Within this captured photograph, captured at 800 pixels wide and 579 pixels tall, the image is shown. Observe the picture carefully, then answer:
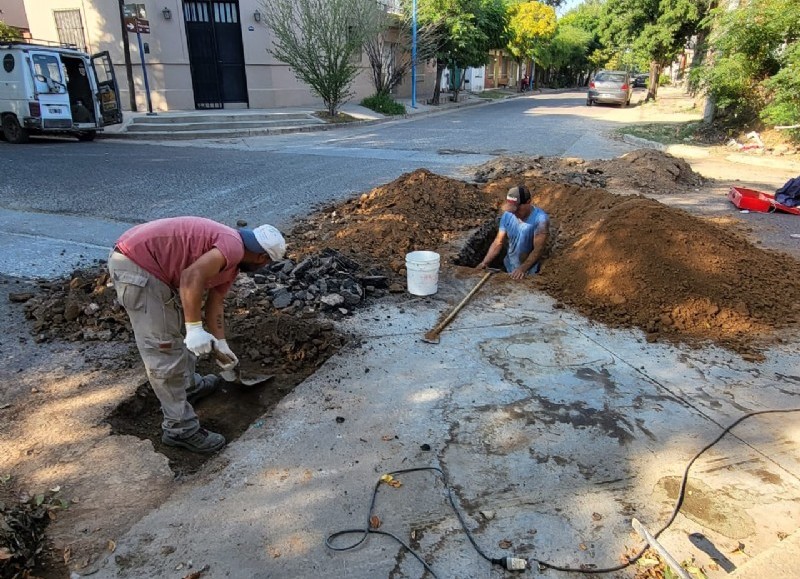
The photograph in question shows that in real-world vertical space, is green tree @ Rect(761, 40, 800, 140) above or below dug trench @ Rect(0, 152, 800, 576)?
above

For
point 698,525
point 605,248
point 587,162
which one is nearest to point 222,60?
point 587,162

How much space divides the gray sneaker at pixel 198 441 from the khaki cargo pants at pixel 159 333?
0.03 metres

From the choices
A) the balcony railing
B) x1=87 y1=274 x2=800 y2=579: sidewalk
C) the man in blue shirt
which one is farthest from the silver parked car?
x1=87 y1=274 x2=800 y2=579: sidewalk

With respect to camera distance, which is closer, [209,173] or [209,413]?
[209,413]

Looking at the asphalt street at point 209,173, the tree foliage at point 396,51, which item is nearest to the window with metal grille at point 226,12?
the tree foliage at point 396,51

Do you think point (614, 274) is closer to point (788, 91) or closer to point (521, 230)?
point (521, 230)

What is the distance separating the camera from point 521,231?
6004 millimetres

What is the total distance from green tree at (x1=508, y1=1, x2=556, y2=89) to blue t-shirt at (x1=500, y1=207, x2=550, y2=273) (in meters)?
39.5

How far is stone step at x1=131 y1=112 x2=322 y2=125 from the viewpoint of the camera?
1694 centimetres

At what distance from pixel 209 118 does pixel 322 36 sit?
4810 mm

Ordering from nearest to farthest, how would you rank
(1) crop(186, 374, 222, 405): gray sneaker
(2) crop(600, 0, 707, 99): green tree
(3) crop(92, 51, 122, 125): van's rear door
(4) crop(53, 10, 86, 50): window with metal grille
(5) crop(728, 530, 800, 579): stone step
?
1. (5) crop(728, 530, 800, 579): stone step
2. (1) crop(186, 374, 222, 405): gray sneaker
3. (3) crop(92, 51, 122, 125): van's rear door
4. (4) crop(53, 10, 86, 50): window with metal grille
5. (2) crop(600, 0, 707, 99): green tree

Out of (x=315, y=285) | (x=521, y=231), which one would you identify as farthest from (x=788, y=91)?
(x=315, y=285)

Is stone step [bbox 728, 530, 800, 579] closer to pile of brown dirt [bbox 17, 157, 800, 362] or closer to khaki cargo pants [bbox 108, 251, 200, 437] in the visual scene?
pile of brown dirt [bbox 17, 157, 800, 362]

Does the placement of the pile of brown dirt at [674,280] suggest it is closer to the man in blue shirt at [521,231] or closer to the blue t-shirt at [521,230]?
the man in blue shirt at [521,231]
